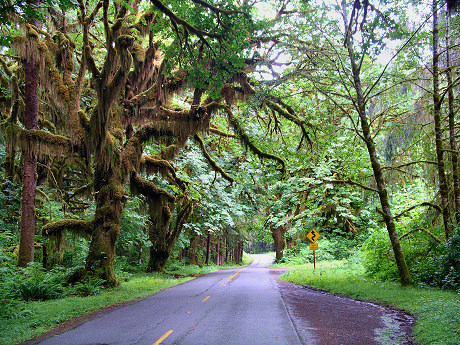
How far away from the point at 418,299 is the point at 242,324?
5.29 m

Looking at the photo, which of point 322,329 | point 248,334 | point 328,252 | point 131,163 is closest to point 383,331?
point 322,329

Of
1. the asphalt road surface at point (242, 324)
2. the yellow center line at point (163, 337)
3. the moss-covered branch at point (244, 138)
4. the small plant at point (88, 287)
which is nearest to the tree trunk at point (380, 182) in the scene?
the asphalt road surface at point (242, 324)

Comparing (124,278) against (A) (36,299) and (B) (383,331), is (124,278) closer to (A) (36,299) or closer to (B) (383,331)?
(A) (36,299)

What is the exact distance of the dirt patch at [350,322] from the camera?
Answer: 5.80m

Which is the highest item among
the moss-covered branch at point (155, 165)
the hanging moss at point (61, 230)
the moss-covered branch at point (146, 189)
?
the moss-covered branch at point (155, 165)

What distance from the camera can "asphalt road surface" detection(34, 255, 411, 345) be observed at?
5781mm

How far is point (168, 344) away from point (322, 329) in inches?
120

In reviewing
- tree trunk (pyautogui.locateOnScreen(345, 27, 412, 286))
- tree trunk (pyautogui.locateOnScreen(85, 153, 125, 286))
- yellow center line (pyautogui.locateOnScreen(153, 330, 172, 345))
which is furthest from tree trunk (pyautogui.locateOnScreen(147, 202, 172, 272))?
yellow center line (pyautogui.locateOnScreen(153, 330, 172, 345))

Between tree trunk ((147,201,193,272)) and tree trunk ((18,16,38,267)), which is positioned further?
tree trunk ((147,201,193,272))

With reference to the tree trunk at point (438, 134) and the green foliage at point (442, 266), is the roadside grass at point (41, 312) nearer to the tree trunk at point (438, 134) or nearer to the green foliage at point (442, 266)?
the green foliage at point (442, 266)

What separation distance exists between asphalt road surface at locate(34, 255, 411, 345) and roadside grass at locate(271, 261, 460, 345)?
1.41ft

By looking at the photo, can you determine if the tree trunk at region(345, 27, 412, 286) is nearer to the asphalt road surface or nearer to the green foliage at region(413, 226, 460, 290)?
the green foliage at region(413, 226, 460, 290)

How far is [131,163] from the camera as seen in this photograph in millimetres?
13602

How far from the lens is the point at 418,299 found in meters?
9.05
